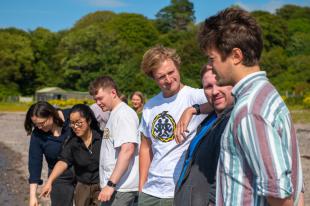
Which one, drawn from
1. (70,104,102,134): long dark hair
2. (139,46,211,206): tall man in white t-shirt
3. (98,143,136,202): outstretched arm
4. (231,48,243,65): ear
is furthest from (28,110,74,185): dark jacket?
(231,48,243,65): ear

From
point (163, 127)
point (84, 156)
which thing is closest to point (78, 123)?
point (84, 156)

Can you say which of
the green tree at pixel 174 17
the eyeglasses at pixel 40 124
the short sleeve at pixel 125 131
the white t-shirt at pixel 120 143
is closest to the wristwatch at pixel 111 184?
the white t-shirt at pixel 120 143

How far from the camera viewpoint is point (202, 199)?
2.48m

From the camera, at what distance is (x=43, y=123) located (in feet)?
14.8

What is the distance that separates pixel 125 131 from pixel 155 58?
712 mm

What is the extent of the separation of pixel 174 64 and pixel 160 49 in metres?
0.16

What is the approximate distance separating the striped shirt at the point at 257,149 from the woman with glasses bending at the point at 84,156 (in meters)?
2.57

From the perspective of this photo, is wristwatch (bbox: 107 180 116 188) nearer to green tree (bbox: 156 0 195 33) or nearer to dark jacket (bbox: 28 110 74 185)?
dark jacket (bbox: 28 110 74 185)

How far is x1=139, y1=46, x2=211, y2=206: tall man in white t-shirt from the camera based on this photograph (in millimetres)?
3492

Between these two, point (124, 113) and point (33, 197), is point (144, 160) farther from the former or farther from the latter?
point (33, 197)

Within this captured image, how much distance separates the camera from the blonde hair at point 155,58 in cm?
354

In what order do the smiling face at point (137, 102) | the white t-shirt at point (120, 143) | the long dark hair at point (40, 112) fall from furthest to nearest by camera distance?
the smiling face at point (137, 102), the long dark hair at point (40, 112), the white t-shirt at point (120, 143)

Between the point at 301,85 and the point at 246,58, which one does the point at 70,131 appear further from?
the point at 301,85

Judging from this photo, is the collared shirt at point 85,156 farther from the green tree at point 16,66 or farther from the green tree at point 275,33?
the green tree at point 275,33
